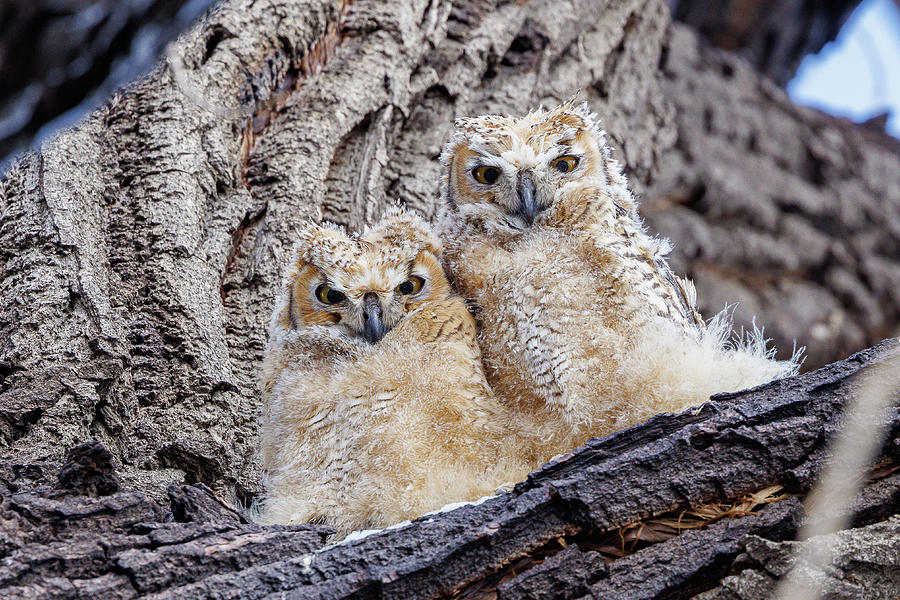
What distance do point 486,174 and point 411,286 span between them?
22.3 inches

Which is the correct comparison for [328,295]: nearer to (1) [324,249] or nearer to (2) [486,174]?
(1) [324,249]

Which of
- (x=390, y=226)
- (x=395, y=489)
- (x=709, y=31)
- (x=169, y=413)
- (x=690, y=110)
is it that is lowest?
(x=395, y=489)

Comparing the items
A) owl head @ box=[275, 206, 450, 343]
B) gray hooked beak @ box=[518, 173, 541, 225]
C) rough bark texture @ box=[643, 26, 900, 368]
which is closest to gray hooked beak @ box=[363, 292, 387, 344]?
owl head @ box=[275, 206, 450, 343]

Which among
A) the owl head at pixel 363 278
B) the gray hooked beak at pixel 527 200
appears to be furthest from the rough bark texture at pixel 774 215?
the owl head at pixel 363 278

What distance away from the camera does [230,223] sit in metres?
3.66

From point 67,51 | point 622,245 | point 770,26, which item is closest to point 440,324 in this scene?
point 622,245

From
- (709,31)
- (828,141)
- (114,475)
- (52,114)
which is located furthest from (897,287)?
(52,114)

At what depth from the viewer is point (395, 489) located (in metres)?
2.47

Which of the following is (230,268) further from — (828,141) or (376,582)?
(828,141)

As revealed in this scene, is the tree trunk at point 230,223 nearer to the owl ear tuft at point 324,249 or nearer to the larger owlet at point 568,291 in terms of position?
the larger owlet at point 568,291

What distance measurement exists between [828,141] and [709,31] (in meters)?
1.86

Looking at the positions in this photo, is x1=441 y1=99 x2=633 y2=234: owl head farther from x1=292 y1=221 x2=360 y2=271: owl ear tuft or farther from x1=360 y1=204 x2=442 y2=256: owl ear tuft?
x1=292 y1=221 x2=360 y2=271: owl ear tuft

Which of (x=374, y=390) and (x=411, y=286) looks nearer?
(x=374, y=390)

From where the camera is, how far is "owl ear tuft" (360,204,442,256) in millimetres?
3129
